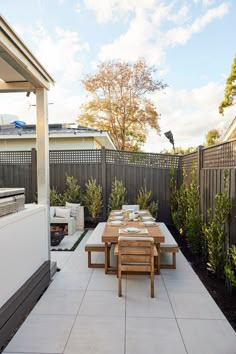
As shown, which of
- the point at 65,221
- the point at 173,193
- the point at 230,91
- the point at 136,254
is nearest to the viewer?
the point at 136,254

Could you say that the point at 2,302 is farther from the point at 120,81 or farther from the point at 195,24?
the point at 120,81

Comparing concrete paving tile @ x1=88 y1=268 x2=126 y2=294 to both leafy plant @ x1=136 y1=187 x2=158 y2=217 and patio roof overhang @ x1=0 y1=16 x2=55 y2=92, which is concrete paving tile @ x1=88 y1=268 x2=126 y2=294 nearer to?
patio roof overhang @ x1=0 y1=16 x2=55 y2=92

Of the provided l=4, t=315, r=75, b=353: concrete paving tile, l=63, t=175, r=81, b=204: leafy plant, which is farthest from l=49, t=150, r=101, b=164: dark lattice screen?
l=4, t=315, r=75, b=353: concrete paving tile

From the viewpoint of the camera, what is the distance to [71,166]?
684cm

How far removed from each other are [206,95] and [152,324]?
1332 centimetres

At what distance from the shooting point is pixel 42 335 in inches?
84.8

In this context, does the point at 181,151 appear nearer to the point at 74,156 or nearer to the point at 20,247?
the point at 74,156

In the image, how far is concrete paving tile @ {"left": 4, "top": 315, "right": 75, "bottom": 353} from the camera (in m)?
1.99

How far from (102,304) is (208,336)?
111 centimetres

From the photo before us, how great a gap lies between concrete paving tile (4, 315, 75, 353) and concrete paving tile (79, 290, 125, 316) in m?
0.22

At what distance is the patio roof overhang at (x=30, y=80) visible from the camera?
225 cm

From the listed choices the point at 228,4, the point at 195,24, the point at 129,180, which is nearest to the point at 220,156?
the point at 129,180

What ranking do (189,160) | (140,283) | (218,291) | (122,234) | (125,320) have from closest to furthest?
(125,320) → (218,291) → (140,283) → (122,234) → (189,160)

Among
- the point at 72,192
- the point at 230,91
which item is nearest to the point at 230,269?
the point at 72,192
